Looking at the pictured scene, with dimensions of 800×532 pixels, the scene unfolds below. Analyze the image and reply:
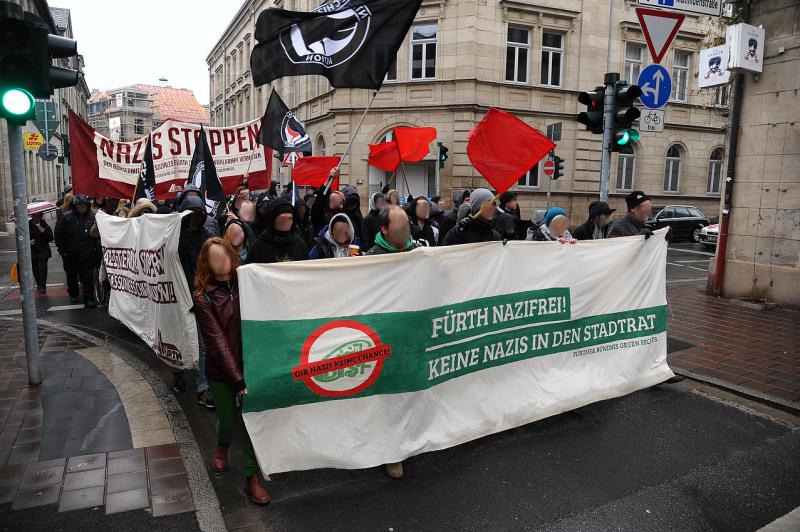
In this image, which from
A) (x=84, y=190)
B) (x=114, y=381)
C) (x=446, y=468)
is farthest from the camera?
(x=84, y=190)

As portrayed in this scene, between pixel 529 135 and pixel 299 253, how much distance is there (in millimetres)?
2168

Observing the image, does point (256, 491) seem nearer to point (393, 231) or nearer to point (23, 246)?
point (393, 231)

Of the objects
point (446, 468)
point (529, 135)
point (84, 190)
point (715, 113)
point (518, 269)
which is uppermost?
point (715, 113)

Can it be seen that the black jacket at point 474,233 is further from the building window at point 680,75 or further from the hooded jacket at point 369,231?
the building window at point 680,75

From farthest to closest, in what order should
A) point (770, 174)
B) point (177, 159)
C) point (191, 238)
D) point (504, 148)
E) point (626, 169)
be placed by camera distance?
point (626, 169) → point (770, 174) → point (177, 159) → point (191, 238) → point (504, 148)

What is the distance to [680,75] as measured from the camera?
89.7ft

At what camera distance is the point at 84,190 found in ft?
25.7

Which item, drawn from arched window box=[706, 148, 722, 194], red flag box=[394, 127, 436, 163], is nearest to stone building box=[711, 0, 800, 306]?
Result: red flag box=[394, 127, 436, 163]

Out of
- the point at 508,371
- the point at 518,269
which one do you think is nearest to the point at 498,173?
the point at 518,269

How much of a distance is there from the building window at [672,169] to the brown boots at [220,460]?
27.4m

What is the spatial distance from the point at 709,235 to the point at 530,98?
887 centimetres

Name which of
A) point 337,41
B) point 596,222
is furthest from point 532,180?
point 337,41

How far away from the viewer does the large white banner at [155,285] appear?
5.26 meters

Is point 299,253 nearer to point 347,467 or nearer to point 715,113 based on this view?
point 347,467
